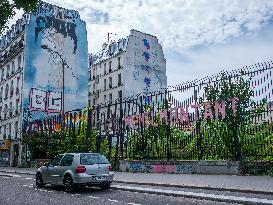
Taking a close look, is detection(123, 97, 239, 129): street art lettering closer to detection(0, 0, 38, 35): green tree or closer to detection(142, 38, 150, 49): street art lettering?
detection(0, 0, 38, 35): green tree

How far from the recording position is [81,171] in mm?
13078

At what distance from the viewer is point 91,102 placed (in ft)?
214

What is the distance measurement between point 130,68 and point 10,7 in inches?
1900

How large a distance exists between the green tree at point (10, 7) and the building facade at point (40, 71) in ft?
117

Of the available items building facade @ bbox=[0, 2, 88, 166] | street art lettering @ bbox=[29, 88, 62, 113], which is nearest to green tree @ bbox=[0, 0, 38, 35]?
building facade @ bbox=[0, 2, 88, 166]

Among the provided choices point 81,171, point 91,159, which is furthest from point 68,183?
point 91,159

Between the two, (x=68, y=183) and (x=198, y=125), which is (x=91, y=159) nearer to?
(x=68, y=183)

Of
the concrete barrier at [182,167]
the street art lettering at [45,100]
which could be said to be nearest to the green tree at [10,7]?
the concrete barrier at [182,167]

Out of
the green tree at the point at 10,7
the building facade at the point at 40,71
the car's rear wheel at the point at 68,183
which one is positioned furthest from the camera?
the building facade at the point at 40,71

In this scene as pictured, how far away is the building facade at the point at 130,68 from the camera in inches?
2259

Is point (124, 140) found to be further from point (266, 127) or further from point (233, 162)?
point (266, 127)

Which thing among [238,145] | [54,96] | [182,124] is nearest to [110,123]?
[182,124]

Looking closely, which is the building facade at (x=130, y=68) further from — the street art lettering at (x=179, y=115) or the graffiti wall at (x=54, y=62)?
the street art lettering at (x=179, y=115)

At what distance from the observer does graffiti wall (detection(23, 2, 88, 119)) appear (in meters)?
46.9
